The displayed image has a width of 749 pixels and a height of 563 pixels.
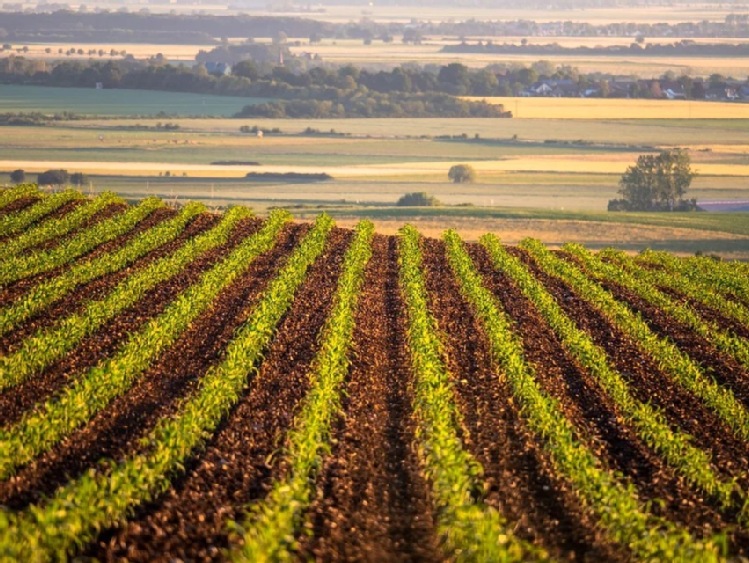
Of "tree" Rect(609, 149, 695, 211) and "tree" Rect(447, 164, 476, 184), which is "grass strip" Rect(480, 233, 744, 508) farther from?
"tree" Rect(447, 164, 476, 184)

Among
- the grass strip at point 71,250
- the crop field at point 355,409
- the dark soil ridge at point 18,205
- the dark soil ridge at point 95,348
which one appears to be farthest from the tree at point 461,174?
the dark soil ridge at point 95,348

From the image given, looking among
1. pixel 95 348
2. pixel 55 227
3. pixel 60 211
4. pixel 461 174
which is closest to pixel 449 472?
pixel 95 348

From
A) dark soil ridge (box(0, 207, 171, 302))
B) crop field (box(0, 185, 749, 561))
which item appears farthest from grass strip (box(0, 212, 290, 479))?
dark soil ridge (box(0, 207, 171, 302))

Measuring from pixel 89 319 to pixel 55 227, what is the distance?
9930mm

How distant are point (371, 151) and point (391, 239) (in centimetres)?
4752

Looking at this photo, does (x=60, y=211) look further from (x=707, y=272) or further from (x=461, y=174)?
(x=461, y=174)

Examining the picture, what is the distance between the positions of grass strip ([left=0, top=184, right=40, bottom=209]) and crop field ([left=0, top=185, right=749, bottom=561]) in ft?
14.0

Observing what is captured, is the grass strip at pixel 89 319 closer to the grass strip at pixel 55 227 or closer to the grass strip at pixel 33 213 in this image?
the grass strip at pixel 55 227

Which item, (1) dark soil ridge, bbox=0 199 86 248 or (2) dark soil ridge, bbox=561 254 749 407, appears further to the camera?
(1) dark soil ridge, bbox=0 199 86 248

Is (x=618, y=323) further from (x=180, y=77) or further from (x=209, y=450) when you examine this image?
(x=180, y=77)

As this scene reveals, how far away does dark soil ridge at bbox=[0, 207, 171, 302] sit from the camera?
20.4m

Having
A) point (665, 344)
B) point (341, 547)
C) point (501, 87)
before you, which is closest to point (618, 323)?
point (665, 344)

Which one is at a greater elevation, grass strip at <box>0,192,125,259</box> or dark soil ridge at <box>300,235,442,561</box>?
dark soil ridge at <box>300,235,442,561</box>

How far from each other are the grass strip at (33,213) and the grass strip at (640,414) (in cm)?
1093
